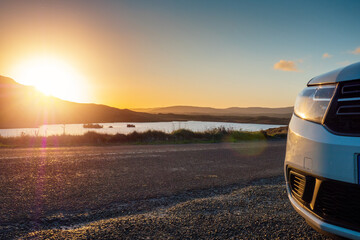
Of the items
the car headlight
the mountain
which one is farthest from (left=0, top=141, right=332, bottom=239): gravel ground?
the mountain

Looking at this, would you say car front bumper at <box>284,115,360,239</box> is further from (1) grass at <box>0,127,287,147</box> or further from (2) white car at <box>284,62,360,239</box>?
(1) grass at <box>0,127,287,147</box>

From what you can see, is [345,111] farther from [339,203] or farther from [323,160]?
[339,203]

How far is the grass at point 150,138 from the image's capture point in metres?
13.4

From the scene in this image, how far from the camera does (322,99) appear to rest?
2131 millimetres

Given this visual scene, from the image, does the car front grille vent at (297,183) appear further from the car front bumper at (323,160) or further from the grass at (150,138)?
the grass at (150,138)

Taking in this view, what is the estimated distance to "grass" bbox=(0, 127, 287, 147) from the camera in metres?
13.4

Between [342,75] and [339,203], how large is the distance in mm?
934

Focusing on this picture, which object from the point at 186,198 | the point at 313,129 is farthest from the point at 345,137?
the point at 186,198

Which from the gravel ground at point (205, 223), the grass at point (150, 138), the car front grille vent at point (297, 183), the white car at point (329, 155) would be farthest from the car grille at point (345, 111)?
the grass at point (150, 138)

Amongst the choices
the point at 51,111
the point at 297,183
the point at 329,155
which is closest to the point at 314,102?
the point at 329,155

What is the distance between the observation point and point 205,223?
280 centimetres

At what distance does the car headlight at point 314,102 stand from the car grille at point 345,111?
6 centimetres

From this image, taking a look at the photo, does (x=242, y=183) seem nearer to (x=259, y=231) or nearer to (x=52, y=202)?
(x=259, y=231)

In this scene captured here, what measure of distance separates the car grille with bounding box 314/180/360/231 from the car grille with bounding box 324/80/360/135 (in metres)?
0.36
